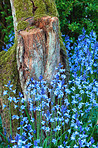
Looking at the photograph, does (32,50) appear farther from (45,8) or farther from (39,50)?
(45,8)

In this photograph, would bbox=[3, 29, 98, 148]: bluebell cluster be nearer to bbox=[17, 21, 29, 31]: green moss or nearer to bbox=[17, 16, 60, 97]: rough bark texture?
bbox=[17, 16, 60, 97]: rough bark texture

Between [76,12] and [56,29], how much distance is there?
135 inches

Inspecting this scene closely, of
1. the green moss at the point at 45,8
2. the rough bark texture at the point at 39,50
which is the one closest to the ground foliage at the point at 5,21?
the green moss at the point at 45,8

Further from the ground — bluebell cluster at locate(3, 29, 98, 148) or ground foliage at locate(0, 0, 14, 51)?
ground foliage at locate(0, 0, 14, 51)

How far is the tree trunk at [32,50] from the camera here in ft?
8.84

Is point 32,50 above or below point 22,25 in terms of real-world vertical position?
below

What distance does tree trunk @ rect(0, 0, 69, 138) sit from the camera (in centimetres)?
269

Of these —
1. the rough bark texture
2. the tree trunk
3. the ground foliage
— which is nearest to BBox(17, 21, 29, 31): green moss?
the tree trunk

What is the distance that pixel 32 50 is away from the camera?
270 centimetres

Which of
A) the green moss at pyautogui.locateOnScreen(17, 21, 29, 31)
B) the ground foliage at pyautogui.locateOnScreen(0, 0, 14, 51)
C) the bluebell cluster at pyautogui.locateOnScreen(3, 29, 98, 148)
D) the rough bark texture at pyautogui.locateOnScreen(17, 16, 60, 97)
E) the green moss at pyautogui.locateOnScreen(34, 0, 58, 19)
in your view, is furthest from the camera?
the ground foliage at pyautogui.locateOnScreen(0, 0, 14, 51)

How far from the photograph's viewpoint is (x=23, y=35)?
269 centimetres

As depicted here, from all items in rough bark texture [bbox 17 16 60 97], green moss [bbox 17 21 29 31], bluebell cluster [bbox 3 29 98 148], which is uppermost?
green moss [bbox 17 21 29 31]

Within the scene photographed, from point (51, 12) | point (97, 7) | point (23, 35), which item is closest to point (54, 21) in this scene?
point (23, 35)

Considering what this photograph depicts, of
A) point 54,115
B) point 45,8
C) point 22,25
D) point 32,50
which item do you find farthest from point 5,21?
point 54,115
